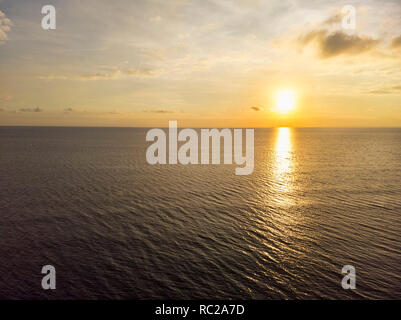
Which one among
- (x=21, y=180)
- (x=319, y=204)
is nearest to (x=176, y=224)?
(x=319, y=204)

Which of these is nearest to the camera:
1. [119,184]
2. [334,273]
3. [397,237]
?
[334,273]

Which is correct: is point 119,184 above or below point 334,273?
above

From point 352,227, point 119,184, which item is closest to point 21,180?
point 119,184

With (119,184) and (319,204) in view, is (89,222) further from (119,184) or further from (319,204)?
(319,204)

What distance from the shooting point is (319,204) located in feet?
165

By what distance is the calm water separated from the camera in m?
24.9

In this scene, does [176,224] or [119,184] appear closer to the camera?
[176,224]

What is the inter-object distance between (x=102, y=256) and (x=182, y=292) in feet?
39.5

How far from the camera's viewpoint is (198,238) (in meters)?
34.3

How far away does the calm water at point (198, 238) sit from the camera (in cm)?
2488

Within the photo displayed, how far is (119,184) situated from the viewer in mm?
63156

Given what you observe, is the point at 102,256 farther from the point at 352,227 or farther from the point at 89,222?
the point at 352,227
